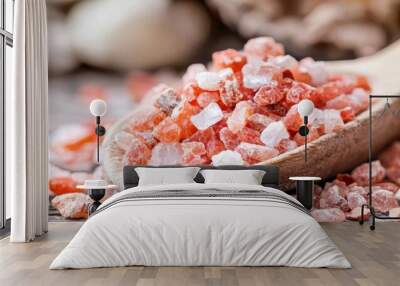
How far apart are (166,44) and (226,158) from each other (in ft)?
5.38

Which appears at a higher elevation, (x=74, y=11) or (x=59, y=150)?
(x=74, y=11)

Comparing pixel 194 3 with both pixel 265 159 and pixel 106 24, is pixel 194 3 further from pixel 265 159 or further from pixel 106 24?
pixel 265 159

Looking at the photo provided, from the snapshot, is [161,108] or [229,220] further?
[161,108]

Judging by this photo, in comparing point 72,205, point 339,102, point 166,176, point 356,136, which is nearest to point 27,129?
point 166,176

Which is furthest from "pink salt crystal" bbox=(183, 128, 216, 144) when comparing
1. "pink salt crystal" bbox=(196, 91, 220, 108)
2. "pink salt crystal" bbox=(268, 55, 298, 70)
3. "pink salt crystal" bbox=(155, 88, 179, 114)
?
"pink salt crystal" bbox=(268, 55, 298, 70)

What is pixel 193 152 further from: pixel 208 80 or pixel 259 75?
pixel 259 75

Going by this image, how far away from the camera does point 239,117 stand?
7629mm

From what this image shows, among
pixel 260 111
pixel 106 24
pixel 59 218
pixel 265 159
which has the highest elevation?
pixel 106 24

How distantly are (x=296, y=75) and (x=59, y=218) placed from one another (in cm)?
348

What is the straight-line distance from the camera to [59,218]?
7.80 metres

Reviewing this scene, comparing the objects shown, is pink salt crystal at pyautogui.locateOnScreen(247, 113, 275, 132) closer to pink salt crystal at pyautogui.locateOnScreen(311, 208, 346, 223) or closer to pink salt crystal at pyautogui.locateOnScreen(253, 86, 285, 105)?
pink salt crystal at pyautogui.locateOnScreen(253, 86, 285, 105)

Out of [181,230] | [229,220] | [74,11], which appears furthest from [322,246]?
[74,11]

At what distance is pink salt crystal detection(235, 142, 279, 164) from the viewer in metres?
7.60

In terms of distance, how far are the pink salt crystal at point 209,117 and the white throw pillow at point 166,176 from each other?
653 millimetres
